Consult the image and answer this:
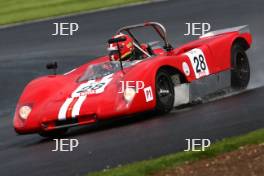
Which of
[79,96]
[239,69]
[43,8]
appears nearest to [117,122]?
[79,96]

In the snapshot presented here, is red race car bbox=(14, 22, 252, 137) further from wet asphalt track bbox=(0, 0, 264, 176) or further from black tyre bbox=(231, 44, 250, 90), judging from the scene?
wet asphalt track bbox=(0, 0, 264, 176)

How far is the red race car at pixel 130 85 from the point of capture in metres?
11.3

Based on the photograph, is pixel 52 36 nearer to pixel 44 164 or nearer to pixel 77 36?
pixel 77 36

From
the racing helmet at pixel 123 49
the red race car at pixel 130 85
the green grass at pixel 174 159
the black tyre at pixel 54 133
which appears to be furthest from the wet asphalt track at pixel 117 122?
the racing helmet at pixel 123 49

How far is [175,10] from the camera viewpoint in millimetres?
22516

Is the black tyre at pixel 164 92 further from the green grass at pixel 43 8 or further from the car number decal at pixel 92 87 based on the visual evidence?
the green grass at pixel 43 8

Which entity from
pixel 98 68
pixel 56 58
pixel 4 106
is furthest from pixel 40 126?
pixel 56 58

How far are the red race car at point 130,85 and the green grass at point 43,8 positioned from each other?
1138 cm

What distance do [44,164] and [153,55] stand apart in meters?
4.14

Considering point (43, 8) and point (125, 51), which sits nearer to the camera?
point (125, 51)

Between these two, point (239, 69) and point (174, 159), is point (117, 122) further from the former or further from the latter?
point (174, 159)

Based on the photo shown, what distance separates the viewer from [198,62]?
42.2ft

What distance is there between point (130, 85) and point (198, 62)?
5.69 ft

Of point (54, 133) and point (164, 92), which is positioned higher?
point (164, 92)
